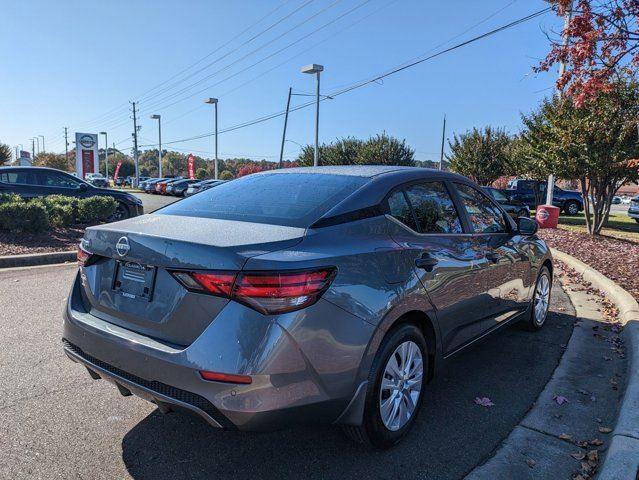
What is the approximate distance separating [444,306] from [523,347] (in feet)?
6.40

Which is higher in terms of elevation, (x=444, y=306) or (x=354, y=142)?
(x=354, y=142)

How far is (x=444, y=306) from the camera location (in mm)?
3213

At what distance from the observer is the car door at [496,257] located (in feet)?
12.6

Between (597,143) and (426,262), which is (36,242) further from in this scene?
(597,143)

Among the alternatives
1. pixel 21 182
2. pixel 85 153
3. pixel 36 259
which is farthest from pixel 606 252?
pixel 85 153

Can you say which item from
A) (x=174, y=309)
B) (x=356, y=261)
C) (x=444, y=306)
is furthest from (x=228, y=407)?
(x=444, y=306)

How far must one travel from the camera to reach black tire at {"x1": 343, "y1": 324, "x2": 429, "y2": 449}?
2633mm

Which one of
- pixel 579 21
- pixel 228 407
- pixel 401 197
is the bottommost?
pixel 228 407

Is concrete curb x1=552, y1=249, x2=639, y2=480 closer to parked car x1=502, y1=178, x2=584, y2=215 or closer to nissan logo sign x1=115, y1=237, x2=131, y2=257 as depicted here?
nissan logo sign x1=115, y1=237, x2=131, y2=257

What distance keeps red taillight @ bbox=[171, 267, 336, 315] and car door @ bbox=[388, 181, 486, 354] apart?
0.84 m

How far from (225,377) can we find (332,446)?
1067 millimetres

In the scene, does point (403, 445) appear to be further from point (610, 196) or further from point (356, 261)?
point (610, 196)

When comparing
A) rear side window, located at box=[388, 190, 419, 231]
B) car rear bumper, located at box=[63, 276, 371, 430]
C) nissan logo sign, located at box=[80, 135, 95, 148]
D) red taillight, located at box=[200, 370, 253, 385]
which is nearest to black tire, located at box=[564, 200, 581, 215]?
rear side window, located at box=[388, 190, 419, 231]

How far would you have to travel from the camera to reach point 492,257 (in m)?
3.90
